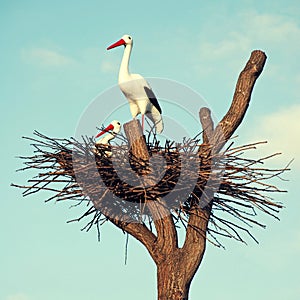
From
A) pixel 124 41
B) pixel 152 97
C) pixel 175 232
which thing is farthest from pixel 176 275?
pixel 124 41

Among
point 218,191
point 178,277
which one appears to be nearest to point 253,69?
point 218,191

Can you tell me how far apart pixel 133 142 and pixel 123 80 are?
6.20ft

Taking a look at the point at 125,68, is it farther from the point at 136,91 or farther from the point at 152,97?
the point at 152,97

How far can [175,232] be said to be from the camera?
275 inches

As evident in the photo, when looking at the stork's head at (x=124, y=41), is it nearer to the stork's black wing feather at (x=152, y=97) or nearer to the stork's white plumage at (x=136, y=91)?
the stork's white plumage at (x=136, y=91)

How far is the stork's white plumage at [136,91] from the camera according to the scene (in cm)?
883

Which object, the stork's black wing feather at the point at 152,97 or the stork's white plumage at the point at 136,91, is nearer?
the stork's white plumage at the point at 136,91

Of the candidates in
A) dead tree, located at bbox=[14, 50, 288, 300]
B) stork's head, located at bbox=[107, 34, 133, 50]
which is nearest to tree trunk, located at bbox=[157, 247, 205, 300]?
dead tree, located at bbox=[14, 50, 288, 300]

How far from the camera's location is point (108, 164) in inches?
271

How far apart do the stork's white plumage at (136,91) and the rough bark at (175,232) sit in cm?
162

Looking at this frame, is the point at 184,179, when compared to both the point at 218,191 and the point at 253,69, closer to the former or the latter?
the point at 218,191

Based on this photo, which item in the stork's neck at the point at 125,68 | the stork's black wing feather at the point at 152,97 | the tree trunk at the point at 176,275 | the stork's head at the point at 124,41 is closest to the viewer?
the tree trunk at the point at 176,275

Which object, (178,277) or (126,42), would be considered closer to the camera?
(178,277)

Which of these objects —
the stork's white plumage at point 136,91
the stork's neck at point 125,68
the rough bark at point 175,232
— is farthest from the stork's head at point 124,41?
the rough bark at point 175,232
